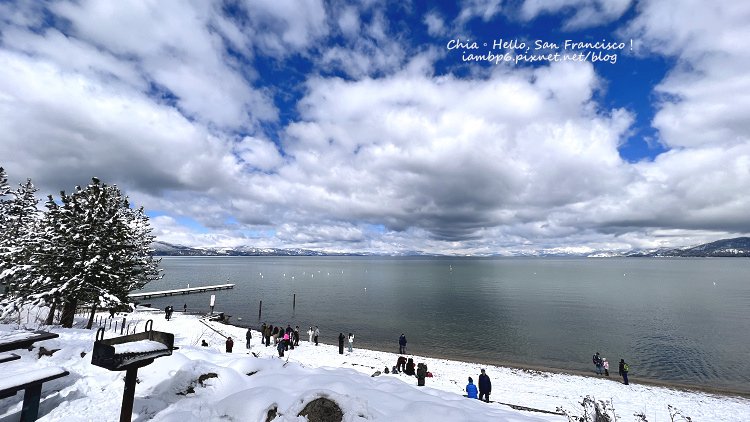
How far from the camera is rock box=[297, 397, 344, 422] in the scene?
6242 mm

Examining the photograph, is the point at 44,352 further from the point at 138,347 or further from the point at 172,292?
the point at 172,292

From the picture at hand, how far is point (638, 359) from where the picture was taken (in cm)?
3428

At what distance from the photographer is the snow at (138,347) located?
5.91 m

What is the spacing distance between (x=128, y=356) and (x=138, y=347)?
1.07 feet

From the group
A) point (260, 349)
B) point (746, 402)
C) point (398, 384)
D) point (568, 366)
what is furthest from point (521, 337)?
point (398, 384)

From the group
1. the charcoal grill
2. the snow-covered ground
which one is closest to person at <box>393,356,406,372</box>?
the snow-covered ground

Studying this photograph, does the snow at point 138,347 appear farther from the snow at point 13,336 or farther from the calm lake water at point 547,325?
the calm lake water at point 547,325

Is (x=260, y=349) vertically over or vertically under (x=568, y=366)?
over

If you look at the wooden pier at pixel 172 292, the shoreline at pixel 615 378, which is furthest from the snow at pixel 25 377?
the wooden pier at pixel 172 292

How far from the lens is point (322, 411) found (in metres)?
6.30

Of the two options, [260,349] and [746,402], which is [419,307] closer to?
[260,349]

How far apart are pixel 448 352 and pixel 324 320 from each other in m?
22.0

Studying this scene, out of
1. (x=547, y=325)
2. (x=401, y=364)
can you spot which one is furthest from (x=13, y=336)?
(x=547, y=325)

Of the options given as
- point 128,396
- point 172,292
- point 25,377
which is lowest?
point 172,292
